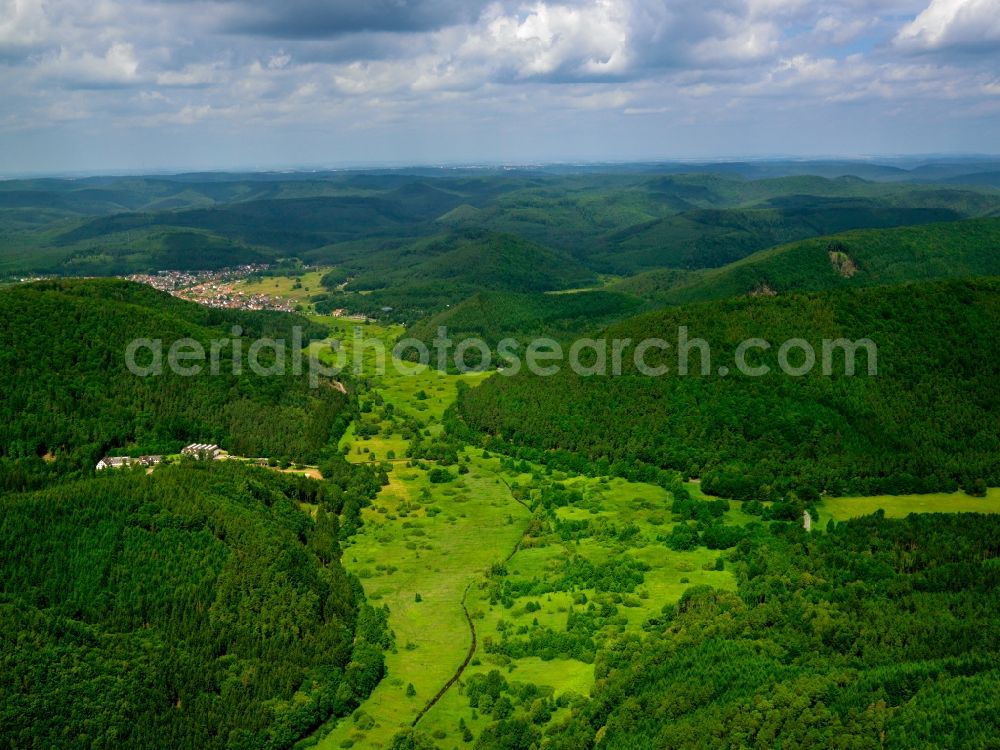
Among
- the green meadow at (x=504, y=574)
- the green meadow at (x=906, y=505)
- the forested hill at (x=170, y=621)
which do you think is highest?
the forested hill at (x=170, y=621)

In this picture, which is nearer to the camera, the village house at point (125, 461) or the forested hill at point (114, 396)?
the village house at point (125, 461)

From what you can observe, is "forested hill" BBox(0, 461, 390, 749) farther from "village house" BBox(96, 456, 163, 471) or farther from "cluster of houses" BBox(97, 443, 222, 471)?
"village house" BBox(96, 456, 163, 471)

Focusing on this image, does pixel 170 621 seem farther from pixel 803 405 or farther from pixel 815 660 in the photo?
pixel 803 405

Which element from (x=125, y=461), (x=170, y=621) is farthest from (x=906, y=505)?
(x=125, y=461)

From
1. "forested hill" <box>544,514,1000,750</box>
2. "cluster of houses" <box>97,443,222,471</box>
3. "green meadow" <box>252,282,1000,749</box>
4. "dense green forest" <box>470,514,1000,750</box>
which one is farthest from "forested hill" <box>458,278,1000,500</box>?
"cluster of houses" <box>97,443,222,471</box>

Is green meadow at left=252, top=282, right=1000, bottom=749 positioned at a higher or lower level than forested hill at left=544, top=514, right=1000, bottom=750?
lower

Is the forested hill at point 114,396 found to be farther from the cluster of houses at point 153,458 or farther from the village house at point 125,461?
the cluster of houses at point 153,458

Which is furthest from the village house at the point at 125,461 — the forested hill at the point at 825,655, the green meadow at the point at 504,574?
the forested hill at the point at 825,655
